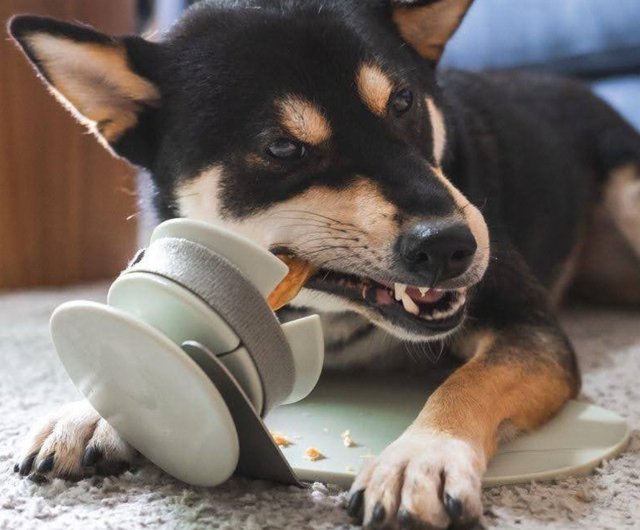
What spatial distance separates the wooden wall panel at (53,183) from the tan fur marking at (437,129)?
3.75 ft

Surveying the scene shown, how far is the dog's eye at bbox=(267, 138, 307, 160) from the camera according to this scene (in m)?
1.15

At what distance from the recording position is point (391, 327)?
115 cm

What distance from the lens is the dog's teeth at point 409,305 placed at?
1123 millimetres

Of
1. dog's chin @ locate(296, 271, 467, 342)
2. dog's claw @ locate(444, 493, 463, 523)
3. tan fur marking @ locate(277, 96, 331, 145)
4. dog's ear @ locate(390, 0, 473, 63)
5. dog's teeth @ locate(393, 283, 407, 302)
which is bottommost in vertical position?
A: dog's claw @ locate(444, 493, 463, 523)

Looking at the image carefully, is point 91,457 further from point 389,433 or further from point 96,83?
point 96,83

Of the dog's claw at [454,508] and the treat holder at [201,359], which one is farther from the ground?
the treat holder at [201,359]

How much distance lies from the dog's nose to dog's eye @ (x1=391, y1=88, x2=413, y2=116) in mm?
256

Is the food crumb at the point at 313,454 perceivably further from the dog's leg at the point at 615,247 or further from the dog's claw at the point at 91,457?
the dog's leg at the point at 615,247

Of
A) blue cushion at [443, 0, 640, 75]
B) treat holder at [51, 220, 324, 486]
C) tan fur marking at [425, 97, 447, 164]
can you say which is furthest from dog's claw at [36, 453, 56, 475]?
blue cushion at [443, 0, 640, 75]

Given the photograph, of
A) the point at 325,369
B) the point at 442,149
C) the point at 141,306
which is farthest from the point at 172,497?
the point at 442,149

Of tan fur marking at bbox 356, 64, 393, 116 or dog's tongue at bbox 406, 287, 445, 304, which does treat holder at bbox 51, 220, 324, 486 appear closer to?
dog's tongue at bbox 406, 287, 445, 304

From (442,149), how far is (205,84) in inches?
17.0

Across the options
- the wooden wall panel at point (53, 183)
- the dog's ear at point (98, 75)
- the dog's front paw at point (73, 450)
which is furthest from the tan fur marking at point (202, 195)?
the wooden wall panel at point (53, 183)

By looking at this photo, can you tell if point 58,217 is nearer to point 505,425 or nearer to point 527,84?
point 527,84
